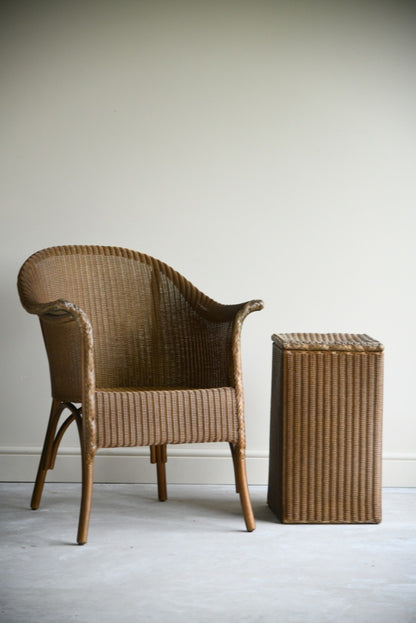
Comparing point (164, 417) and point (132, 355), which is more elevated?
point (132, 355)

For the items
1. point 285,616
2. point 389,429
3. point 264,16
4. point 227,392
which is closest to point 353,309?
point 389,429

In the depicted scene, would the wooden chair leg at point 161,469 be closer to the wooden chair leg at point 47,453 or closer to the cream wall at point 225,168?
the cream wall at point 225,168

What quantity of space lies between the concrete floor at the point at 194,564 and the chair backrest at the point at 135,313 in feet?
1.44

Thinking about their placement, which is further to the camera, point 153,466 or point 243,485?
point 153,466

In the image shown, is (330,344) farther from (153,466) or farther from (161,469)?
(153,466)

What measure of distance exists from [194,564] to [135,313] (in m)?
0.92

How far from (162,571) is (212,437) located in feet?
1.31

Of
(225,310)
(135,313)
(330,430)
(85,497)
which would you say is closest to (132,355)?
(135,313)

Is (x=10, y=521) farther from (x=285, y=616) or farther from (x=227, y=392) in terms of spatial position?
(x=285, y=616)

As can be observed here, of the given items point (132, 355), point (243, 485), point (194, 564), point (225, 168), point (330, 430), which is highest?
point (225, 168)

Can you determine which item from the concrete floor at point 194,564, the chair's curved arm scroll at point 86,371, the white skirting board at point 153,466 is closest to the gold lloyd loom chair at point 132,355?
the chair's curved arm scroll at point 86,371

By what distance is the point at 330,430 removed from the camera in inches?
88.3

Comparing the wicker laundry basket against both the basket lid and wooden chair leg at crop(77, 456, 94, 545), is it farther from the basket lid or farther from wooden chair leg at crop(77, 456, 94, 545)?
wooden chair leg at crop(77, 456, 94, 545)

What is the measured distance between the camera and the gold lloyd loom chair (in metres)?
2.01
